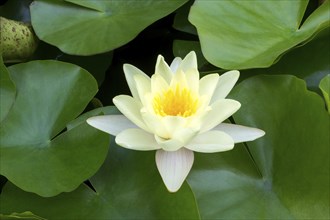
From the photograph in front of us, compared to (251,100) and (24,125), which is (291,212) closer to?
(251,100)

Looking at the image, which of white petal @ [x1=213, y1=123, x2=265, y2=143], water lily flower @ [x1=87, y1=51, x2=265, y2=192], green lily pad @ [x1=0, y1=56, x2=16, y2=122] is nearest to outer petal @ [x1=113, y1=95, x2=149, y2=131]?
water lily flower @ [x1=87, y1=51, x2=265, y2=192]

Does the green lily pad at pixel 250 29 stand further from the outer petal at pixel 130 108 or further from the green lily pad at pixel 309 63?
the outer petal at pixel 130 108

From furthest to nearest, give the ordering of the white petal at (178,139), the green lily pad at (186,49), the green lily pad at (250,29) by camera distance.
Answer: the green lily pad at (186,49) → the green lily pad at (250,29) → the white petal at (178,139)

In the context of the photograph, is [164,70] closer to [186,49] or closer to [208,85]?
[208,85]

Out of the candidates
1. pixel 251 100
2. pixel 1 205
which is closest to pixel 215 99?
pixel 251 100

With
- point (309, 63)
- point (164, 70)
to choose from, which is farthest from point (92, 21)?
point (309, 63)

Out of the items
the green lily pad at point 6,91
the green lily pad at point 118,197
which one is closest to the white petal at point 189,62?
the green lily pad at point 118,197
